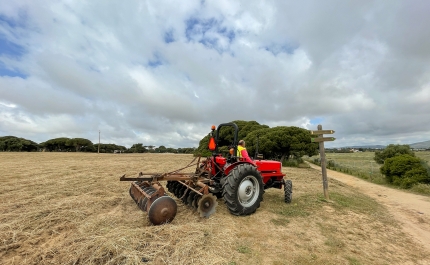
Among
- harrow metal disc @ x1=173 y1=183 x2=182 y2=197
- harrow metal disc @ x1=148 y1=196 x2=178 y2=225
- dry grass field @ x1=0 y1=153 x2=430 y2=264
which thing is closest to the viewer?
dry grass field @ x1=0 y1=153 x2=430 y2=264

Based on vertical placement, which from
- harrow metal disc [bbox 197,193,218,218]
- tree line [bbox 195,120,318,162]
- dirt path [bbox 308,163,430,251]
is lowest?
dirt path [bbox 308,163,430,251]

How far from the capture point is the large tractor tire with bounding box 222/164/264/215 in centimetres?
474

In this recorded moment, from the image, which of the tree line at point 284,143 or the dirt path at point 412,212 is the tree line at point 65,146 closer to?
the tree line at point 284,143

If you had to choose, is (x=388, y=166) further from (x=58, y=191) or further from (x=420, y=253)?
(x=58, y=191)

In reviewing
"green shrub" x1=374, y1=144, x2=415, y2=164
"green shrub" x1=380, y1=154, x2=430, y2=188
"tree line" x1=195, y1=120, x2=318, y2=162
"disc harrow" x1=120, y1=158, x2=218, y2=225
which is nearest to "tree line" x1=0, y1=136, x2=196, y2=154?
"tree line" x1=195, y1=120, x2=318, y2=162

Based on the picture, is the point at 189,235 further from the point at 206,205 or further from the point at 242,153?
the point at 242,153

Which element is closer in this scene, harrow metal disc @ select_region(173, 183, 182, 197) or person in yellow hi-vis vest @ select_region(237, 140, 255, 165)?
person in yellow hi-vis vest @ select_region(237, 140, 255, 165)

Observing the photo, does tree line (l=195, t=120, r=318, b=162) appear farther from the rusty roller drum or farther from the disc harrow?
the rusty roller drum

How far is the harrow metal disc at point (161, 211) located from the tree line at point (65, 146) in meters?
38.7

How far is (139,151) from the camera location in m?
45.0

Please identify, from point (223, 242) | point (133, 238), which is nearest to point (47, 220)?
point (133, 238)

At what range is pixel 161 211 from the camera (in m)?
3.98

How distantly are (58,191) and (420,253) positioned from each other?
8.55 meters

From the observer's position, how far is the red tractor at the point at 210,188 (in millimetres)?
4117
